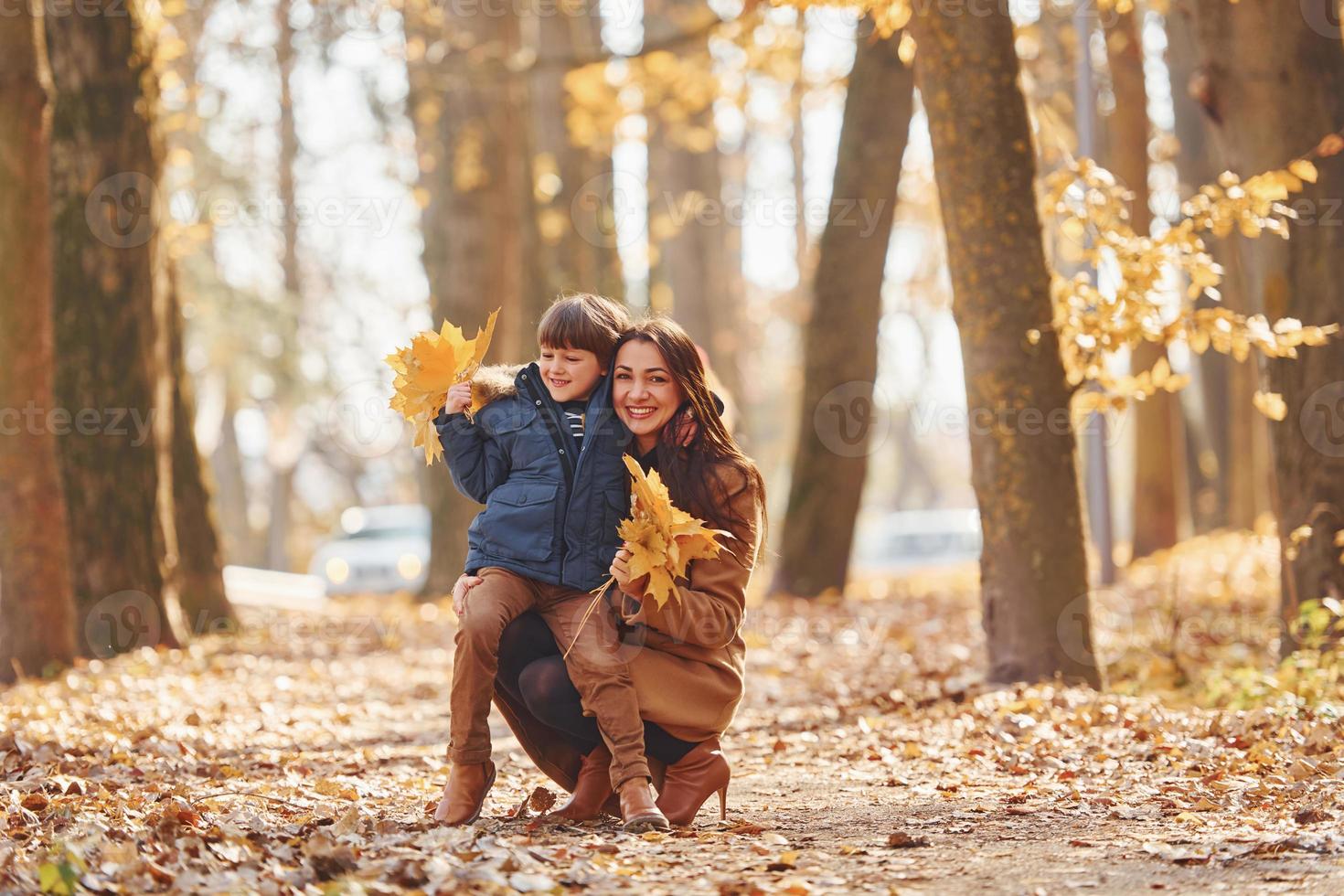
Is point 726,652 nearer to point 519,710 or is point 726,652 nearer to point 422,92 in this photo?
point 519,710

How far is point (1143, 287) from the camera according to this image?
7.00m

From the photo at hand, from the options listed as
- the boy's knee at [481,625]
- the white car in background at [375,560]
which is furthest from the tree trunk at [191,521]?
the white car in background at [375,560]

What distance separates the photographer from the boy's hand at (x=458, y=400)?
4.78 m

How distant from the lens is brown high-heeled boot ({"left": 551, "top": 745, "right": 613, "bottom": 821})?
487cm

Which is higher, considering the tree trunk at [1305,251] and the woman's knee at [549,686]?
the tree trunk at [1305,251]

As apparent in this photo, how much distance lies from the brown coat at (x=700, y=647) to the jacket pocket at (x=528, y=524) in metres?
0.36

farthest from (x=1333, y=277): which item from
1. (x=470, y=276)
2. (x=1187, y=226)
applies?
(x=470, y=276)

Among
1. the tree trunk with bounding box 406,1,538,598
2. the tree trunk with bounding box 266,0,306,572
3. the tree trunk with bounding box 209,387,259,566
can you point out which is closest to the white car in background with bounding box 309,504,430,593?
the tree trunk with bounding box 266,0,306,572

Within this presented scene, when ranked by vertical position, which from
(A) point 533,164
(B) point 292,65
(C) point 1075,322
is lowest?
(C) point 1075,322

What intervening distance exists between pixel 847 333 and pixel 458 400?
8767 mm

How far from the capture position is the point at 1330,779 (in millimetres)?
5223

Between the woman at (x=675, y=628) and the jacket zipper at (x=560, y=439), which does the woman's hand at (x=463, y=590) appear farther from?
the jacket zipper at (x=560, y=439)

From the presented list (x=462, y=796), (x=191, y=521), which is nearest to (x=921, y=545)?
(x=191, y=521)

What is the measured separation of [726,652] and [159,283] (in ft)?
21.5
